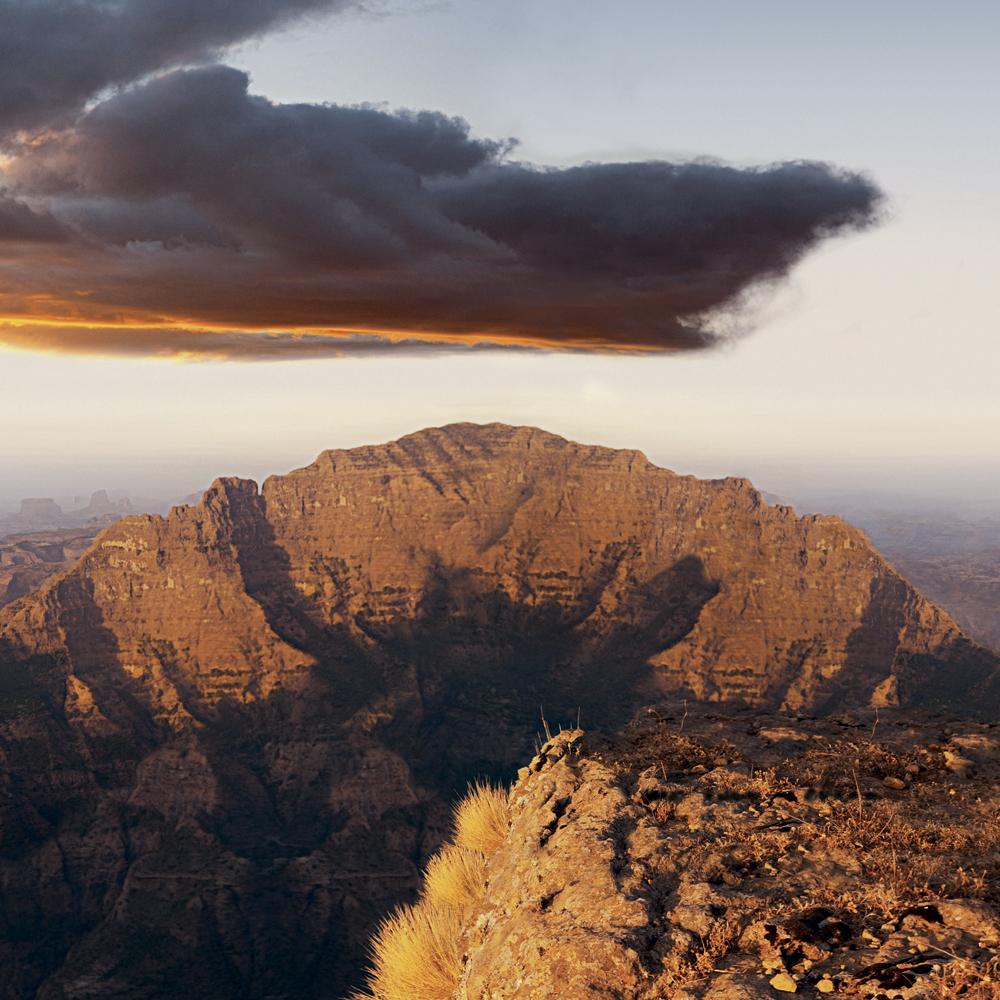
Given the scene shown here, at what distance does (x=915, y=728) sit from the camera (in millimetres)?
15562

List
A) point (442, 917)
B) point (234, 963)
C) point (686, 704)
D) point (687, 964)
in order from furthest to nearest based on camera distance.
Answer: point (234, 963)
point (686, 704)
point (442, 917)
point (687, 964)

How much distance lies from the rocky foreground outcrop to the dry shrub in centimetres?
63

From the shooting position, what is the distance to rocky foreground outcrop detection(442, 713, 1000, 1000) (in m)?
7.37

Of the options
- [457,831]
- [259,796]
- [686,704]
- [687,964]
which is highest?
[687,964]

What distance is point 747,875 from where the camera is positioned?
9.27 m

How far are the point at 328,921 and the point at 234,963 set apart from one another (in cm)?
2028

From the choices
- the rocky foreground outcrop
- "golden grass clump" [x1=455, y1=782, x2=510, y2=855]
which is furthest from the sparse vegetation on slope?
the rocky foreground outcrop

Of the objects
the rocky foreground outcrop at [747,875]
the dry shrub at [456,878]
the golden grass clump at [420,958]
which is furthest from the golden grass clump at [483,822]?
the golden grass clump at [420,958]

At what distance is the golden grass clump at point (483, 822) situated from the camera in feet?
45.8

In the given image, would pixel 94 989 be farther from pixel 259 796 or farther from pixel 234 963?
pixel 259 796

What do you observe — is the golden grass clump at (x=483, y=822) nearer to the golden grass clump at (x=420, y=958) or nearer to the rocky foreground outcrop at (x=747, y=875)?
the rocky foreground outcrop at (x=747, y=875)

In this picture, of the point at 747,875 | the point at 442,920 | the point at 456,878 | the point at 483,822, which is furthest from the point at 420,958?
the point at 747,875

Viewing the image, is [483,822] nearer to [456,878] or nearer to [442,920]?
[456,878]

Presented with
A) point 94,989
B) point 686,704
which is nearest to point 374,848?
point 94,989
